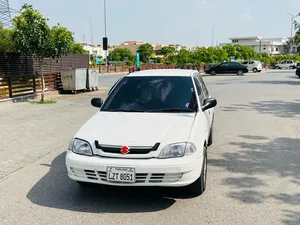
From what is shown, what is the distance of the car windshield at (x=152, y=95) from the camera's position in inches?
187

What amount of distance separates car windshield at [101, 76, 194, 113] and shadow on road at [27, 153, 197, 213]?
3.83ft

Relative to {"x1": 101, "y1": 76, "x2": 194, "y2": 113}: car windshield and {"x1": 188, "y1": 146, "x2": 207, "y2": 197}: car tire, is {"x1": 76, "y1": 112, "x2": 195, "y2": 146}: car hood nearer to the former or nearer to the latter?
{"x1": 101, "y1": 76, "x2": 194, "y2": 113}: car windshield

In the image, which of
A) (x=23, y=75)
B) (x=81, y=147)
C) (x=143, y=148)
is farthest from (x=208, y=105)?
(x=23, y=75)

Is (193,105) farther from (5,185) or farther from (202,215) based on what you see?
(5,185)

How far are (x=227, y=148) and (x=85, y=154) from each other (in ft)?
11.3

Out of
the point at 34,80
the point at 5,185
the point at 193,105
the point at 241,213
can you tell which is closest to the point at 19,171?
the point at 5,185

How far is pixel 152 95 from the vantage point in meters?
4.96

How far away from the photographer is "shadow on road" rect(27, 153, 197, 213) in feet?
12.8

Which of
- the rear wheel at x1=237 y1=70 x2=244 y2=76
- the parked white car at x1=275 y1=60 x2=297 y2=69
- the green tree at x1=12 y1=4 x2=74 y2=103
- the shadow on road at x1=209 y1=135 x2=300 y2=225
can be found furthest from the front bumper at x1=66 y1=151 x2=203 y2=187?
the parked white car at x1=275 y1=60 x2=297 y2=69

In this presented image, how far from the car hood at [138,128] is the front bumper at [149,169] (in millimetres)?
219

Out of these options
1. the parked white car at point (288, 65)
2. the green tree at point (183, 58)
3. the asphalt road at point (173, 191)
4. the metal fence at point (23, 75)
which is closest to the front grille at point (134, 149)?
the asphalt road at point (173, 191)

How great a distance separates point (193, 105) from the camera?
479 cm

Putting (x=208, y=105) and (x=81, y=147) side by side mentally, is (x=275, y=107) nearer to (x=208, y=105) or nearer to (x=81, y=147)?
(x=208, y=105)

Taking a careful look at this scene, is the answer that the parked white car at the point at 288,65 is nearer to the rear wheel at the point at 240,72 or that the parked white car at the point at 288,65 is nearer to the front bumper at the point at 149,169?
the rear wheel at the point at 240,72
